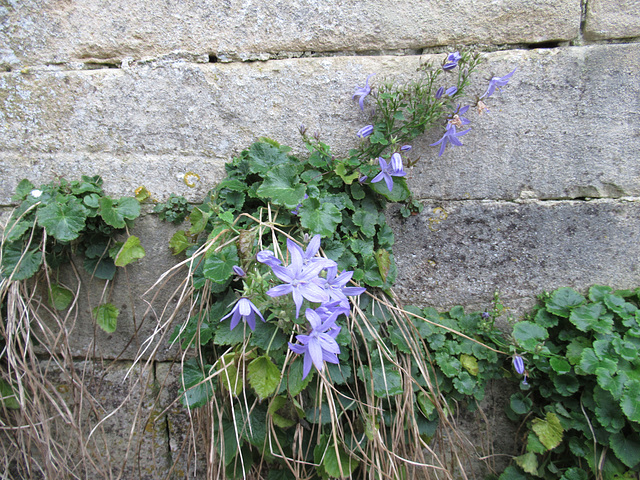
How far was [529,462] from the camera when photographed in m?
1.58

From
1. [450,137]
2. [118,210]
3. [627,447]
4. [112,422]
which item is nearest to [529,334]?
[627,447]

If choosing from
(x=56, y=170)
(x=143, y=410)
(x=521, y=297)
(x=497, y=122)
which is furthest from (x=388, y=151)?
(x=143, y=410)

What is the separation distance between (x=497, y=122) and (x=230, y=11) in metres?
1.36

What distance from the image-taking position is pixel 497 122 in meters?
1.71

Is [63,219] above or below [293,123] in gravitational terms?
below

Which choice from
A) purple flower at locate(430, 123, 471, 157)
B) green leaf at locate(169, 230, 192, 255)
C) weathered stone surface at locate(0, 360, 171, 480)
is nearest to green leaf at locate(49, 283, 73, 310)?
weathered stone surface at locate(0, 360, 171, 480)

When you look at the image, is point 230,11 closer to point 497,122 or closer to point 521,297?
point 497,122

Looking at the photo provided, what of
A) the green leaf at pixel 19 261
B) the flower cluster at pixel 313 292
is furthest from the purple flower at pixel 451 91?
the green leaf at pixel 19 261

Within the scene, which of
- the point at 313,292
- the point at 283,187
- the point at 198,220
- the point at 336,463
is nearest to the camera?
the point at 313,292

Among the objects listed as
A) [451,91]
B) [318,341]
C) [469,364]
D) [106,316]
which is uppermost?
[451,91]

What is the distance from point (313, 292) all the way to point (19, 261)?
1403 mm

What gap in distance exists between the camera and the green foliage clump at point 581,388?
147 cm

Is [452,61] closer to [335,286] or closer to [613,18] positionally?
[613,18]

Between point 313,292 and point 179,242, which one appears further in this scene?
point 179,242
